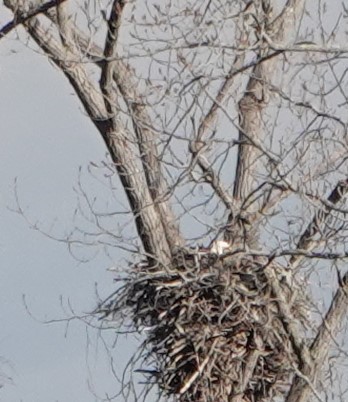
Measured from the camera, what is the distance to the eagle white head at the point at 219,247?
30.3 ft

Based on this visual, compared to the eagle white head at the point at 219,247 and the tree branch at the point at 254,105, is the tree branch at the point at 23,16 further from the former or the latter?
the eagle white head at the point at 219,247

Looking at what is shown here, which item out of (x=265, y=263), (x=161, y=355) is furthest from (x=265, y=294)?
(x=161, y=355)

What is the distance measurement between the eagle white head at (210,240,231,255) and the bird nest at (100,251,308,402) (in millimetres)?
50

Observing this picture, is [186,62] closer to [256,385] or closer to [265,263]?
[265,263]

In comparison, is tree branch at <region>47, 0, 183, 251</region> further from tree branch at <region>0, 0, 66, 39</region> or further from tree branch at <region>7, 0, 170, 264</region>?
tree branch at <region>0, 0, 66, 39</region>

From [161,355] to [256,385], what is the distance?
0.76 meters

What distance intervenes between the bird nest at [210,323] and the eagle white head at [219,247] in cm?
5

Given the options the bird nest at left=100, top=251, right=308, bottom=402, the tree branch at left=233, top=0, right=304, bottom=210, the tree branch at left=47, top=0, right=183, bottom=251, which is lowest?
the bird nest at left=100, top=251, right=308, bottom=402

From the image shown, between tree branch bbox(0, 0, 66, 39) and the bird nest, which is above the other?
tree branch bbox(0, 0, 66, 39)

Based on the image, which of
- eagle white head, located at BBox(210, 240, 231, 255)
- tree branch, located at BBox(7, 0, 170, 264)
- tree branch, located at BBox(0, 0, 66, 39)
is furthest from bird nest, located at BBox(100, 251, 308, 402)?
tree branch, located at BBox(0, 0, 66, 39)

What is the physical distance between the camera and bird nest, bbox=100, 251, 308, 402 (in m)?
9.34

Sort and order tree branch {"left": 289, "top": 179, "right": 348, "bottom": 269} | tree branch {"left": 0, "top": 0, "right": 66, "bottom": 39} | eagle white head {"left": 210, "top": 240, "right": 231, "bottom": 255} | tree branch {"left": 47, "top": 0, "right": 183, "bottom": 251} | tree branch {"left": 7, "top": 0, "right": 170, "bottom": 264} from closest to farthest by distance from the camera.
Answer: tree branch {"left": 289, "top": 179, "right": 348, "bottom": 269} < tree branch {"left": 47, "top": 0, "right": 183, "bottom": 251} < tree branch {"left": 0, "top": 0, "right": 66, "bottom": 39} < eagle white head {"left": 210, "top": 240, "right": 231, "bottom": 255} < tree branch {"left": 7, "top": 0, "right": 170, "bottom": 264}

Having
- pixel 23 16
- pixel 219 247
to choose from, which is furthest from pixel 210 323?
pixel 23 16

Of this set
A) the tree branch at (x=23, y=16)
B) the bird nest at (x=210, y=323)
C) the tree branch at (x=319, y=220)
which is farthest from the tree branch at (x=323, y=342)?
the tree branch at (x=23, y=16)
